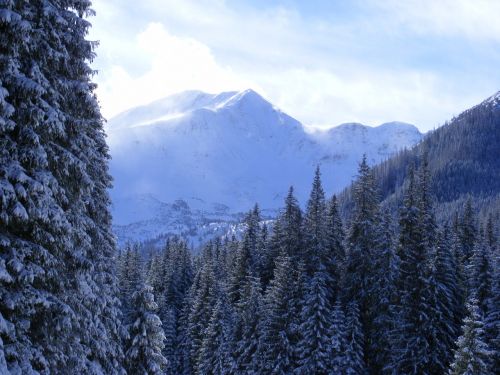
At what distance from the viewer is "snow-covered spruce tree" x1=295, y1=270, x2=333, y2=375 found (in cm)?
3778

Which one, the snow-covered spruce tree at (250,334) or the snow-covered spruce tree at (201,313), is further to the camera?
the snow-covered spruce tree at (201,313)

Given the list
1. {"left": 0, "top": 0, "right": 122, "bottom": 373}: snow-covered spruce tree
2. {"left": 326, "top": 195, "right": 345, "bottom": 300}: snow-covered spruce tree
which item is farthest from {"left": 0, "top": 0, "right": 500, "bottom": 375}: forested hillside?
{"left": 326, "top": 195, "right": 345, "bottom": 300}: snow-covered spruce tree

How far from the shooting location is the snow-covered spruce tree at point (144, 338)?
24172mm

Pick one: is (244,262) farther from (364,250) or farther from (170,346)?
(364,250)

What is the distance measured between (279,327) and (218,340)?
31.9ft

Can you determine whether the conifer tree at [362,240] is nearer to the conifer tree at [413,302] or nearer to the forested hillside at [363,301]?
the forested hillside at [363,301]

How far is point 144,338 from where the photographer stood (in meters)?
24.5

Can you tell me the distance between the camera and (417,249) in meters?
39.7

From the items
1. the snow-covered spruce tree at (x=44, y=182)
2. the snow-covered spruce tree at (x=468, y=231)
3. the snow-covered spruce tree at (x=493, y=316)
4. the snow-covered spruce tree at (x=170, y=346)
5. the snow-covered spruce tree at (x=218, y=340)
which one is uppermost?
the snow-covered spruce tree at (x=44, y=182)

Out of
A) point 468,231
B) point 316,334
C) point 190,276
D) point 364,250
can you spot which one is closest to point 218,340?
point 316,334

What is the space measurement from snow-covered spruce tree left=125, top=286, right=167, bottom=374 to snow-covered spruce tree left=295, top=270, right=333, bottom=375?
15624mm

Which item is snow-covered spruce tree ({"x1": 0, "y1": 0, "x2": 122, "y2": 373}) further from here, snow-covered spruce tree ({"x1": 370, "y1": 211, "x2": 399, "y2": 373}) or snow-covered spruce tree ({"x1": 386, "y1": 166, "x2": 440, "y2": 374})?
snow-covered spruce tree ({"x1": 370, "y1": 211, "x2": 399, "y2": 373})

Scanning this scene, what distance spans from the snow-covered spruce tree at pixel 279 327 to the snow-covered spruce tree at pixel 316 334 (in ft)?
4.71

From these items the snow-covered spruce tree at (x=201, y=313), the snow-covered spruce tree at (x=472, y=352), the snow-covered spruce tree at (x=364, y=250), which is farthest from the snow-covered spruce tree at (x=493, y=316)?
the snow-covered spruce tree at (x=201, y=313)
